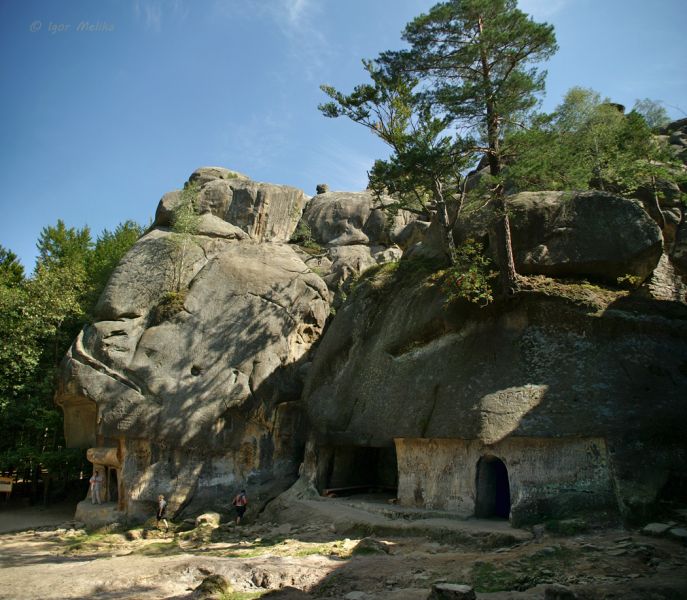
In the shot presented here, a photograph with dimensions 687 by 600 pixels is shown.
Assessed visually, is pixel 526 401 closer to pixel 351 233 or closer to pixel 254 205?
pixel 351 233

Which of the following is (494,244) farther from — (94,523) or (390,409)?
(94,523)

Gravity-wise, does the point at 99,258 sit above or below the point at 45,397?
above

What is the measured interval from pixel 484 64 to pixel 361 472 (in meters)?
14.5

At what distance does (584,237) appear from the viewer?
1542cm

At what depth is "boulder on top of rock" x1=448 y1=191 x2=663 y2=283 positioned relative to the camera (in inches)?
595

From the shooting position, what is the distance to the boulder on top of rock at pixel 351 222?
100 ft

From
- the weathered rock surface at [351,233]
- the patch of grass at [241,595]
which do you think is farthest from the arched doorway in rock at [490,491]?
the weathered rock surface at [351,233]

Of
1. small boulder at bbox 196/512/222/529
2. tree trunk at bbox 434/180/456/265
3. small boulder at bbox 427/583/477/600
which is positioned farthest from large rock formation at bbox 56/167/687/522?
small boulder at bbox 427/583/477/600

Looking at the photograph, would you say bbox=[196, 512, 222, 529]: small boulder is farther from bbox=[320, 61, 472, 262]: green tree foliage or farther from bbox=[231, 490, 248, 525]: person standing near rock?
bbox=[320, 61, 472, 262]: green tree foliage

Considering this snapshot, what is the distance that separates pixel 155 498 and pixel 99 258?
16.9 meters

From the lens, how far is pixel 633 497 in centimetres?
1160

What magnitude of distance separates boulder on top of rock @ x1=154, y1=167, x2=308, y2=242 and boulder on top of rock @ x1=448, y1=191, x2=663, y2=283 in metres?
15.7

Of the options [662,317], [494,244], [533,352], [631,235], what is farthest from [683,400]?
[494,244]

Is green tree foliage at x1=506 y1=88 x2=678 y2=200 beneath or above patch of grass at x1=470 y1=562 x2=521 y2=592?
above
